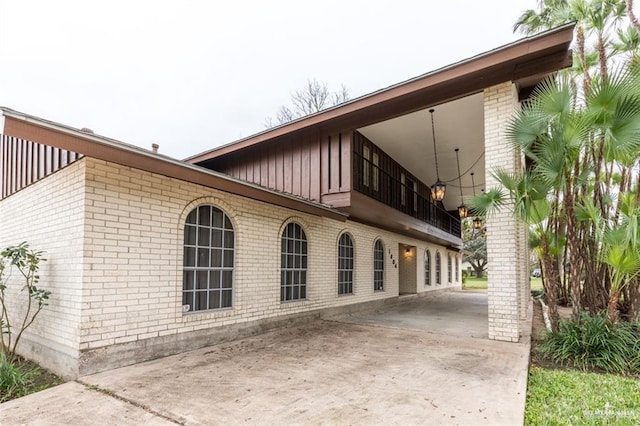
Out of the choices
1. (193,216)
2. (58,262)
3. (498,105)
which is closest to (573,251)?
(498,105)

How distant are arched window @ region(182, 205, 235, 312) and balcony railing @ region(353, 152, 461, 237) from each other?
343cm

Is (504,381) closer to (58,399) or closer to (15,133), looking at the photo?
(58,399)

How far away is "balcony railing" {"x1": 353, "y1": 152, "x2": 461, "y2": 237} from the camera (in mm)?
8906

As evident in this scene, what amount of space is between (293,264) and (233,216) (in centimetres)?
219

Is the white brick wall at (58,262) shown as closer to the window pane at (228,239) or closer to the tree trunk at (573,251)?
the window pane at (228,239)

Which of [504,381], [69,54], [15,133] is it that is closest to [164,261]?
[15,133]

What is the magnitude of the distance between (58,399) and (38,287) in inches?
86.4

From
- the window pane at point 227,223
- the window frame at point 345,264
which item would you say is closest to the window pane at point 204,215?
the window pane at point 227,223

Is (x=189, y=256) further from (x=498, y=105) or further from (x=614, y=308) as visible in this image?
(x=614, y=308)

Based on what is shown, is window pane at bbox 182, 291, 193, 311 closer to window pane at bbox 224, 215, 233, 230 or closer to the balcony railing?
window pane at bbox 224, 215, 233, 230

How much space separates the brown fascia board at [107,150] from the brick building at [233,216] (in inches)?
0.7

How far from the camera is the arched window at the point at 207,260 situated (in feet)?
18.7

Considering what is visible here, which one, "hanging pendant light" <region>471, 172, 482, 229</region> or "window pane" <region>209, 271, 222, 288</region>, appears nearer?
"window pane" <region>209, 271, 222, 288</region>

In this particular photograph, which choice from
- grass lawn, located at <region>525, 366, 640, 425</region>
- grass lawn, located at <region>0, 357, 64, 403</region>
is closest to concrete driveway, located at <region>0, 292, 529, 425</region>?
grass lawn, located at <region>525, 366, 640, 425</region>
